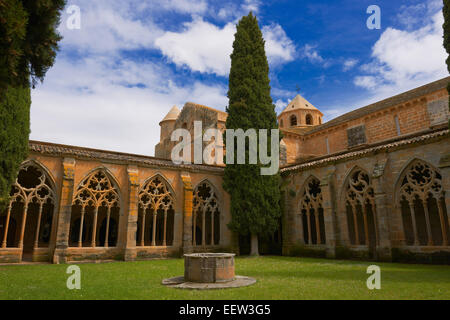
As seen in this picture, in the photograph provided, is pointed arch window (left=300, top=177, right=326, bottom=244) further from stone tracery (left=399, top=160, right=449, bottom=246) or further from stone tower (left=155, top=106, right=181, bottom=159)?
stone tower (left=155, top=106, right=181, bottom=159)

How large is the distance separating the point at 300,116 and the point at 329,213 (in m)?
18.7

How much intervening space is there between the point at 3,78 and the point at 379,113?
67.4ft

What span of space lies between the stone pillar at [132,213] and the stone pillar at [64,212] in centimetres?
235

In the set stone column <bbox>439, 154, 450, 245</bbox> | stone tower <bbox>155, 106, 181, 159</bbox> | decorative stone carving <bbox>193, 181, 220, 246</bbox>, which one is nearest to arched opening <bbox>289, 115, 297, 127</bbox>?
stone tower <bbox>155, 106, 181, 159</bbox>

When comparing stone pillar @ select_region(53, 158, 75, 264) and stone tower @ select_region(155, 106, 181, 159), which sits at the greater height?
stone tower @ select_region(155, 106, 181, 159)

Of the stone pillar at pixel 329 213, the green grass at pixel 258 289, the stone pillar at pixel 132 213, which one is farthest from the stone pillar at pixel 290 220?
the green grass at pixel 258 289

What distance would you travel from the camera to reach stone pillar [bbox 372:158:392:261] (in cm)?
1146

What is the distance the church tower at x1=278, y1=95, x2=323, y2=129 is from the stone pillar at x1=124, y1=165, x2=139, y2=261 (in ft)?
67.9

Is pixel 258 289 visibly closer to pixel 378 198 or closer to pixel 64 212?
pixel 378 198

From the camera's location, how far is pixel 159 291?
570 centimetres

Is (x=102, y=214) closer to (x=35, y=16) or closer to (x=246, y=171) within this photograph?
(x=246, y=171)

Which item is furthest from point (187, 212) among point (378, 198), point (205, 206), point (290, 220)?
point (378, 198)

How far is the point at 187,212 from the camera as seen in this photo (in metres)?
14.7

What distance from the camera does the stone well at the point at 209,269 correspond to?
21.4ft
